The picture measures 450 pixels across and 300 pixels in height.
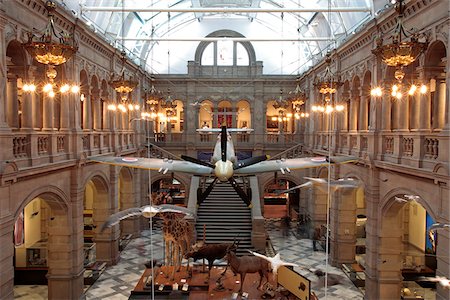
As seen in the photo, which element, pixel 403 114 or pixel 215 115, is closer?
pixel 403 114

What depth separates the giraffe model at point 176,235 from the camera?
14398 mm

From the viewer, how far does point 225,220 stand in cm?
2308

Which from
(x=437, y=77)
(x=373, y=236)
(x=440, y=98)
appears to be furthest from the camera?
(x=373, y=236)

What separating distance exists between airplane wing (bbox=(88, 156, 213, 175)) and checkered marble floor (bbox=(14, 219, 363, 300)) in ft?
Result: 15.4

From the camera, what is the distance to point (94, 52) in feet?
58.4

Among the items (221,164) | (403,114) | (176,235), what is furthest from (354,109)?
(176,235)

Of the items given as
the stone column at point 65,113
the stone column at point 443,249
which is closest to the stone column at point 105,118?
the stone column at point 65,113


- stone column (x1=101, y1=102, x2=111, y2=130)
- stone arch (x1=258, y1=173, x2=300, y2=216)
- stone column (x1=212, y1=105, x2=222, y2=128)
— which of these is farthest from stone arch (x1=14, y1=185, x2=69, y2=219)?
stone column (x1=212, y1=105, x2=222, y2=128)

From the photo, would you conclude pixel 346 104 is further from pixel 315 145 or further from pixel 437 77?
pixel 437 77

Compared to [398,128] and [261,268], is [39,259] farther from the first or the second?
[398,128]

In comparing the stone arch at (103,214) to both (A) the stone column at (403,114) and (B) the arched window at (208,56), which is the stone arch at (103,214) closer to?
(A) the stone column at (403,114)

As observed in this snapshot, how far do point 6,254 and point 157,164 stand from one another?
4476 millimetres

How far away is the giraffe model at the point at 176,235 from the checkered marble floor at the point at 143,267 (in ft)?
5.35

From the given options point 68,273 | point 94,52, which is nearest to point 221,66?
point 94,52
